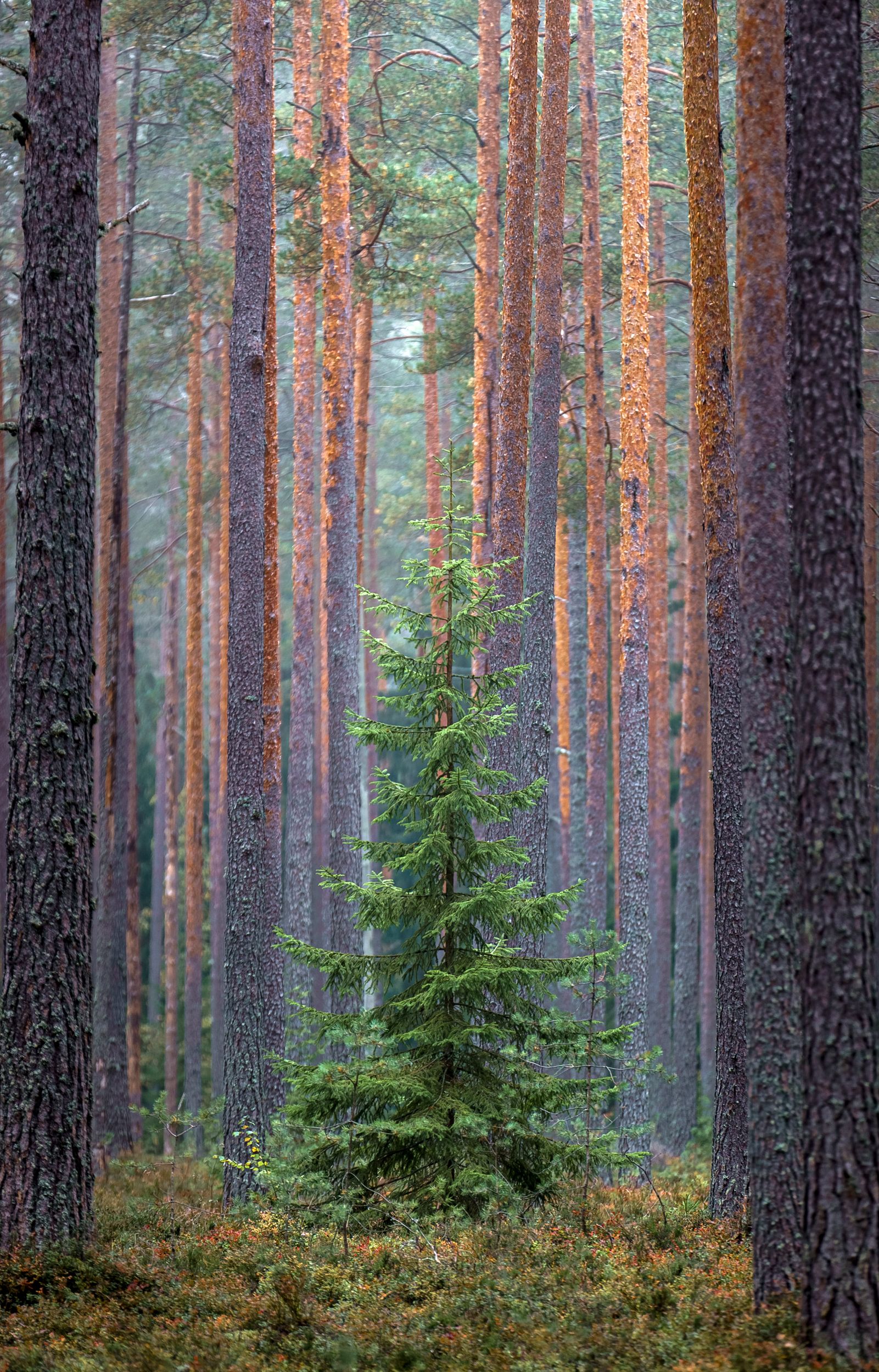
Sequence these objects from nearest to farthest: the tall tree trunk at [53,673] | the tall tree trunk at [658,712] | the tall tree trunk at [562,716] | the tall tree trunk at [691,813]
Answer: the tall tree trunk at [53,673] < the tall tree trunk at [691,813] < the tall tree trunk at [658,712] < the tall tree trunk at [562,716]

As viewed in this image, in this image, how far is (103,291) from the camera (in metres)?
16.7

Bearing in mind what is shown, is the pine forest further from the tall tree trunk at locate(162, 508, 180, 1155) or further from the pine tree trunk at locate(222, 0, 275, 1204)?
the tall tree trunk at locate(162, 508, 180, 1155)

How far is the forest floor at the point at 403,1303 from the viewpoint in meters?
5.43

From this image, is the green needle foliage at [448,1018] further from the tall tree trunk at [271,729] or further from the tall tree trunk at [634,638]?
the tall tree trunk at [634,638]

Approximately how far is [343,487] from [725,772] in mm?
6928

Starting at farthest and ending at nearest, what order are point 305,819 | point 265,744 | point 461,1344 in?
point 305,819 < point 265,744 < point 461,1344

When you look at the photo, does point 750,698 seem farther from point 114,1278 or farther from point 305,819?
point 305,819

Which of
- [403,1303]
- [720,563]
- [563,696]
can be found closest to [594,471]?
[720,563]

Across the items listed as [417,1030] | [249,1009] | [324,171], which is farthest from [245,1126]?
[324,171]

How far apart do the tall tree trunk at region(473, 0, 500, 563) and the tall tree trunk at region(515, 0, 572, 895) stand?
193 inches

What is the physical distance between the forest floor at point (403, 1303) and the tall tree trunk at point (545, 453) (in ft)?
15.2

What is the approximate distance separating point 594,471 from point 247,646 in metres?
8.04

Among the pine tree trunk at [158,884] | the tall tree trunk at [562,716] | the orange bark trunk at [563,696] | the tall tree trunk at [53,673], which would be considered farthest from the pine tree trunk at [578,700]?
the tall tree trunk at [53,673]

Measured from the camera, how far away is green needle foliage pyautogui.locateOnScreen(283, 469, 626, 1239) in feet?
26.5
